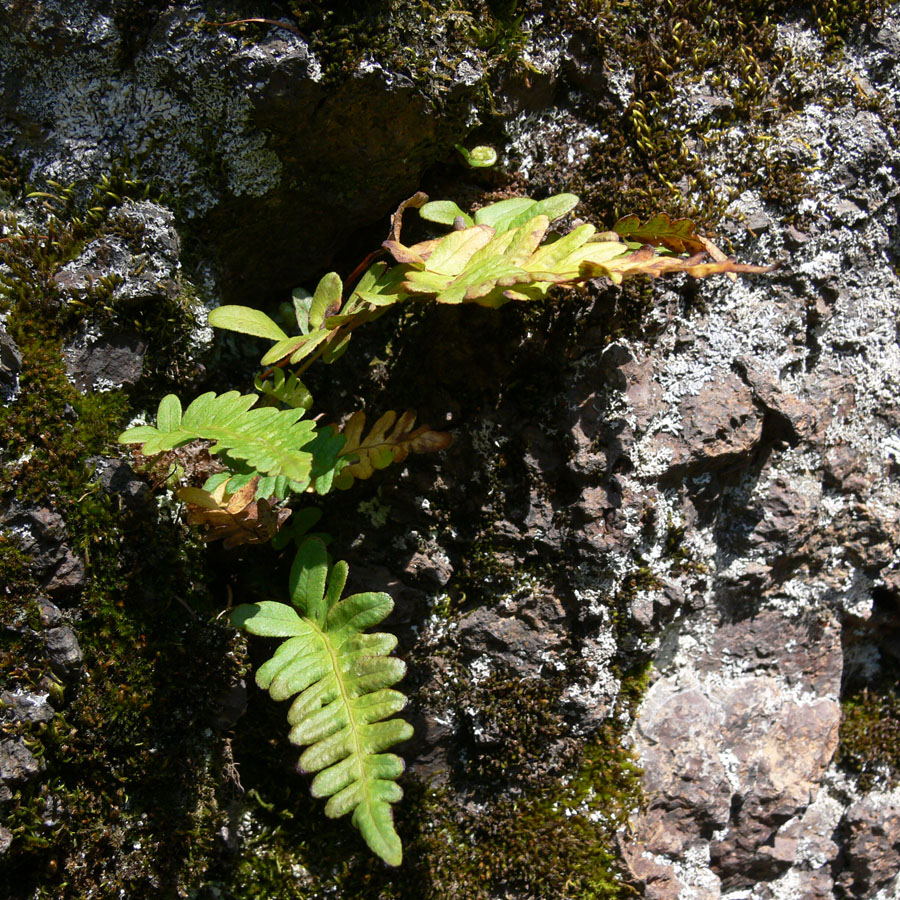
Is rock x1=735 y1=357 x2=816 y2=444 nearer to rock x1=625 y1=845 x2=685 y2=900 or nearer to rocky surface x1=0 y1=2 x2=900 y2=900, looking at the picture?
rocky surface x1=0 y1=2 x2=900 y2=900

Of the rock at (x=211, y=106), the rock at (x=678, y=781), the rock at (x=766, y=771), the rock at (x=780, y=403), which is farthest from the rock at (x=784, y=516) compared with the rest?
the rock at (x=211, y=106)

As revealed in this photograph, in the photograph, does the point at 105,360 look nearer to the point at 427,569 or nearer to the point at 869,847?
the point at 427,569

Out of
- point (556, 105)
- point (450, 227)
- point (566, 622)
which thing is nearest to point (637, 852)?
point (566, 622)

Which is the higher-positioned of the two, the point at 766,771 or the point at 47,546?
the point at 47,546

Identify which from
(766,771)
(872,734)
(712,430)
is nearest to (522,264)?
(712,430)

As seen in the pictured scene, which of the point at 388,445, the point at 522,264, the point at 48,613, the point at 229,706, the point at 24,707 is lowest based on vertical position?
the point at 229,706

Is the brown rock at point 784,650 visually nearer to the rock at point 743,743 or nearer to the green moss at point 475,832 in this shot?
the rock at point 743,743

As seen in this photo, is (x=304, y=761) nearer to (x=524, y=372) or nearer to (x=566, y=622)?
(x=566, y=622)

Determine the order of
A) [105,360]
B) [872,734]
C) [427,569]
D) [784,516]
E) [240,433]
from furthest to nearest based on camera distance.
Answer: [872,734], [784,516], [427,569], [105,360], [240,433]

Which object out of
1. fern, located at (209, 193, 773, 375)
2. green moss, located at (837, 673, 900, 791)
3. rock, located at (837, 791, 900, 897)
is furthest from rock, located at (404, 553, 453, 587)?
rock, located at (837, 791, 900, 897)
